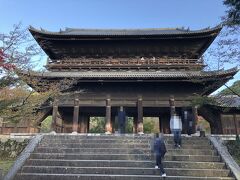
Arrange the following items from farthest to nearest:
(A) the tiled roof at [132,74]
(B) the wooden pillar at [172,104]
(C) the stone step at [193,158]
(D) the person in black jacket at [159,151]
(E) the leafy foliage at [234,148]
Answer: (B) the wooden pillar at [172,104] → (A) the tiled roof at [132,74] → (E) the leafy foliage at [234,148] → (C) the stone step at [193,158] → (D) the person in black jacket at [159,151]

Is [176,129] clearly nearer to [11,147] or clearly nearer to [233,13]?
[233,13]

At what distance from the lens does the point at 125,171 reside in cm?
1159

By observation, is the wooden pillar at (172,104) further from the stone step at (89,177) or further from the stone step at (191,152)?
the stone step at (89,177)

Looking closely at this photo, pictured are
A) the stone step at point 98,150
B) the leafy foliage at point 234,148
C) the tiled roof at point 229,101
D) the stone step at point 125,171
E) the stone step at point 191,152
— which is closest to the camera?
the stone step at point 125,171

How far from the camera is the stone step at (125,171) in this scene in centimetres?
1150

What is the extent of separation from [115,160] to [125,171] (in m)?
1.05

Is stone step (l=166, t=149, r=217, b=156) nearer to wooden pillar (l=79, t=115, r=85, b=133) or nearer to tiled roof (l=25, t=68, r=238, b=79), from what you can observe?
tiled roof (l=25, t=68, r=238, b=79)

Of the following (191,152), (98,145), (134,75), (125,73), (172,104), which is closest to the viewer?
(191,152)

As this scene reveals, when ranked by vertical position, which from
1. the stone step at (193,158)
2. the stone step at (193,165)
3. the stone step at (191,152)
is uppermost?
the stone step at (191,152)

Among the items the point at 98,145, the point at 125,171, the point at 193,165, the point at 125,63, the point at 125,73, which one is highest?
the point at 125,63

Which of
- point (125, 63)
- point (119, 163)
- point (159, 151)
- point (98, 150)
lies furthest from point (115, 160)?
point (125, 63)

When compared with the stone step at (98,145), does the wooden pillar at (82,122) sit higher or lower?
higher

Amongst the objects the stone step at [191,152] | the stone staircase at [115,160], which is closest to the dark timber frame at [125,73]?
the stone staircase at [115,160]

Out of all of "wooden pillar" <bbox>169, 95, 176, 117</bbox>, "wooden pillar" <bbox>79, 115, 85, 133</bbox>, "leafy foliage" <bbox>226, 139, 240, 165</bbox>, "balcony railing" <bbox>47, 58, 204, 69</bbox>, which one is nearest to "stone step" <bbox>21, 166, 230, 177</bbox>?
"leafy foliage" <bbox>226, 139, 240, 165</bbox>
